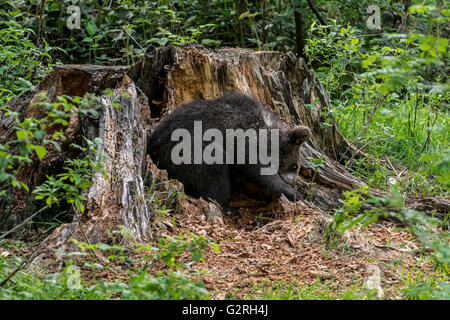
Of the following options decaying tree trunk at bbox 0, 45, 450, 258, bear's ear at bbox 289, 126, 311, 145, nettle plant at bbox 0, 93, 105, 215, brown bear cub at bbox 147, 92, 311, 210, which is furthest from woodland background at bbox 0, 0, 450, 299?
brown bear cub at bbox 147, 92, 311, 210

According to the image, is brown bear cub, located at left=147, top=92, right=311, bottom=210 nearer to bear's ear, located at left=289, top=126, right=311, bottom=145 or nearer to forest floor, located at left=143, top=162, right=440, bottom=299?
bear's ear, located at left=289, top=126, right=311, bottom=145

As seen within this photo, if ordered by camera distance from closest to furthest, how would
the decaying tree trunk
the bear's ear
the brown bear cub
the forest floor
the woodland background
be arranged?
1. the woodland background
2. the forest floor
3. the decaying tree trunk
4. the brown bear cub
5. the bear's ear

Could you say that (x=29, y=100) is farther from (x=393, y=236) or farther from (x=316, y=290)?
(x=393, y=236)

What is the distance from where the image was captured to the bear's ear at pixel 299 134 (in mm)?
5879

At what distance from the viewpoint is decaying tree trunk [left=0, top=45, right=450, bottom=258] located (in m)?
4.37

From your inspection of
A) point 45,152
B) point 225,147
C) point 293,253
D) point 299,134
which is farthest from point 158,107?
point 45,152

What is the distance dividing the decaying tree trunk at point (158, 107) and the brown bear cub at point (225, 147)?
0.27 m

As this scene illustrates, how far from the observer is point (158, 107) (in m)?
6.23

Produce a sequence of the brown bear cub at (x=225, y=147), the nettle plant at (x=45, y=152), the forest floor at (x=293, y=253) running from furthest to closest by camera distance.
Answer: the brown bear cub at (x=225, y=147)
the forest floor at (x=293, y=253)
the nettle plant at (x=45, y=152)

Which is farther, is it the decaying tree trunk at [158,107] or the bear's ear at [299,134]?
the bear's ear at [299,134]

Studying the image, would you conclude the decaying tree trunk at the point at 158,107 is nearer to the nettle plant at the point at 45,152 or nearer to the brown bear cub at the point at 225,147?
the brown bear cub at the point at 225,147

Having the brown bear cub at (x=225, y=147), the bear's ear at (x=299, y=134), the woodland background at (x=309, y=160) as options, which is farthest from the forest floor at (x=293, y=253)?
the bear's ear at (x=299, y=134)

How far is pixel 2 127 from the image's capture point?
511cm

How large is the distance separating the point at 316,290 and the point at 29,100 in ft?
11.3
